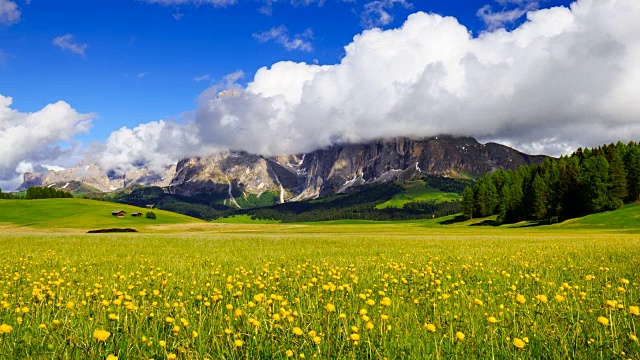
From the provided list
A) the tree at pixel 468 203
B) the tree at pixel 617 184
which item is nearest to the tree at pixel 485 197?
the tree at pixel 468 203

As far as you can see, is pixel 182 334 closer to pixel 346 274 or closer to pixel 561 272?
pixel 346 274

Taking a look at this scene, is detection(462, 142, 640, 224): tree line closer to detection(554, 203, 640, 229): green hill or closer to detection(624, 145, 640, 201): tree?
detection(624, 145, 640, 201): tree

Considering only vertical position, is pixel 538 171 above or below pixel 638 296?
above

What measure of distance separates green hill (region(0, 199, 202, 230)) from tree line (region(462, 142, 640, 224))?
119m

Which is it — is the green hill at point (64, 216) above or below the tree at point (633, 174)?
below

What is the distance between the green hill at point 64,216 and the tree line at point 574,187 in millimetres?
119155

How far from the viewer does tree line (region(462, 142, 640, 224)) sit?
3435 inches

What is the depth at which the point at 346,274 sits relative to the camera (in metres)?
10.7

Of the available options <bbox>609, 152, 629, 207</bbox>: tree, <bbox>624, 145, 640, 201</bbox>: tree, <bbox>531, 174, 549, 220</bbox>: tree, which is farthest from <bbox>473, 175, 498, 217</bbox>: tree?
<bbox>609, 152, 629, 207</bbox>: tree

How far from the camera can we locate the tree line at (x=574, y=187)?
286ft

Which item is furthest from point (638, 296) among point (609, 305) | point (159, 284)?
point (159, 284)

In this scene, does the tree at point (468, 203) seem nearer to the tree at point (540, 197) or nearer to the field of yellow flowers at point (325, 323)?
the tree at point (540, 197)

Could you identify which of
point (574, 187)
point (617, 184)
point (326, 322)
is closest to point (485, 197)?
point (574, 187)

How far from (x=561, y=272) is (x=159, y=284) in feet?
37.6
